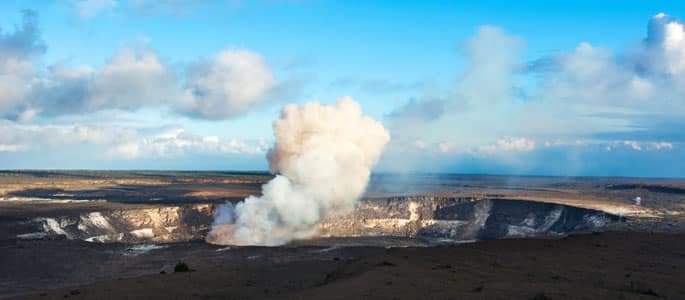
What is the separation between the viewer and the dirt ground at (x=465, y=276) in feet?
76.8

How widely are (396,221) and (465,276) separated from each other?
63.3 metres

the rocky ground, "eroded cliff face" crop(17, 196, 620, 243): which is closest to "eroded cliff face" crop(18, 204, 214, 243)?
"eroded cliff face" crop(17, 196, 620, 243)

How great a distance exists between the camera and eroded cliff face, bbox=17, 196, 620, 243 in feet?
246

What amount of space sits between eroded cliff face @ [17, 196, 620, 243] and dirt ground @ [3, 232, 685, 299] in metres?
31.9

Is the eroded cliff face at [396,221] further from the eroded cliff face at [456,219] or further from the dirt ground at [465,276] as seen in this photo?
the dirt ground at [465,276]

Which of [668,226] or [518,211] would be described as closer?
[668,226]

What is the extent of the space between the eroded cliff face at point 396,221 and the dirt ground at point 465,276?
31.9m

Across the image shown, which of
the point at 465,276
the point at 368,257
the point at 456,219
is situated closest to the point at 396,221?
the point at 456,219

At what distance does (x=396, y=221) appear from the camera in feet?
300

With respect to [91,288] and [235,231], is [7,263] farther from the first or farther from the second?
[235,231]

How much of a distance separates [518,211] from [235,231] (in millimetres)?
42219

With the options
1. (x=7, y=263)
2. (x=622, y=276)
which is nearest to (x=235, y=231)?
(x=7, y=263)

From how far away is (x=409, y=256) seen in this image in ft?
117

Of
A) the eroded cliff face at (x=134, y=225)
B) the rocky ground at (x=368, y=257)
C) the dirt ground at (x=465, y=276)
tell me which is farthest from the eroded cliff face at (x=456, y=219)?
the dirt ground at (x=465, y=276)
